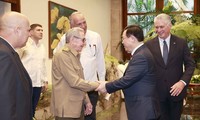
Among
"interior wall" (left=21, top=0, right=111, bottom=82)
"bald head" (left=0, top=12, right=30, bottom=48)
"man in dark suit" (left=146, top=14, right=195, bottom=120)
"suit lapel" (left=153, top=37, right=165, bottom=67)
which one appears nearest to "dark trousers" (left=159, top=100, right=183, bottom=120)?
"man in dark suit" (left=146, top=14, right=195, bottom=120)

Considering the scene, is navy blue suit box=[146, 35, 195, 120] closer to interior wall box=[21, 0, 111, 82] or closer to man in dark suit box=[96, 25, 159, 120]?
man in dark suit box=[96, 25, 159, 120]

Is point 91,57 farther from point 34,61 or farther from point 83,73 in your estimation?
point 34,61

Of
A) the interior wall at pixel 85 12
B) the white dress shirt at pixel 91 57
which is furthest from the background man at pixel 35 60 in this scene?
the interior wall at pixel 85 12

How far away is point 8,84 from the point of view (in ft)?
6.41

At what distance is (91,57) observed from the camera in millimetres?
4000

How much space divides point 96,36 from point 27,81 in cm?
201

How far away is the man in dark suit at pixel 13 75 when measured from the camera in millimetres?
1939

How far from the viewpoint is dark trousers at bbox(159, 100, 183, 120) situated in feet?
12.6

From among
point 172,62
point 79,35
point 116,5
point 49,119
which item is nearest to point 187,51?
point 172,62

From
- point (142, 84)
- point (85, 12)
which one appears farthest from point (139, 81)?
point (85, 12)

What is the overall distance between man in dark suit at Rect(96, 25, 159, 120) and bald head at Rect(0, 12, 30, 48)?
3.83 ft

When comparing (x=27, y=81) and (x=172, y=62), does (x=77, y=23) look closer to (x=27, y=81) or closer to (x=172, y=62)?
(x=172, y=62)

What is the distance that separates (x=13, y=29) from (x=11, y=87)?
361 millimetres

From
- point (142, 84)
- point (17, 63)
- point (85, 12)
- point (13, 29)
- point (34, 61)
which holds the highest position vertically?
point (85, 12)
